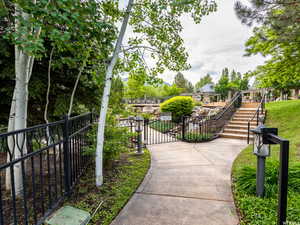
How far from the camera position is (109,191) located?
291 cm

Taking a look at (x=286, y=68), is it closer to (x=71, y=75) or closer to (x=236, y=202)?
(x=236, y=202)

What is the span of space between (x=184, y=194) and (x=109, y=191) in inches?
52.6

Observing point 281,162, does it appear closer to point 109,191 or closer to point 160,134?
point 109,191

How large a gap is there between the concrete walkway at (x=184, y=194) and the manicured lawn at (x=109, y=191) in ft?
0.44

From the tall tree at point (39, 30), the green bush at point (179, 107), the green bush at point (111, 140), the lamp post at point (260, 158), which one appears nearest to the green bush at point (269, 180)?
the lamp post at point (260, 158)

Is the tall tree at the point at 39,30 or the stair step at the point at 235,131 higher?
the tall tree at the point at 39,30

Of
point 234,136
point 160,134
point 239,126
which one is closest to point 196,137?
point 234,136

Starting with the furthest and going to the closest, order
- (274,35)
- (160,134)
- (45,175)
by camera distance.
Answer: (160,134)
(274,35)
(45,175)

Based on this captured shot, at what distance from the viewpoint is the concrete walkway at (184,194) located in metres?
2.25

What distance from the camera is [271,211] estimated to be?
2283mm

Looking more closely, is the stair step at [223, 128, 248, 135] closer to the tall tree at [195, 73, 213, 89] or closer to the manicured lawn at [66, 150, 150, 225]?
the manicured lawn at [66, 150, 150, 225]

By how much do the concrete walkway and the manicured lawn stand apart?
5.2 inches

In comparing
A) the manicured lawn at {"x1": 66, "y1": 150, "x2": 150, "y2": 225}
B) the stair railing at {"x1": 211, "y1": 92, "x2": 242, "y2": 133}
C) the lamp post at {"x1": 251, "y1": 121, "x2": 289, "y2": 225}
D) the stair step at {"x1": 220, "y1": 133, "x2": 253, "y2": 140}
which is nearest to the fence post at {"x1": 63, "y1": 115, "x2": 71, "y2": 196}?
the manicured lawn at {"x1": 66, "y1": 150, "x2": 150, "y2": 225}

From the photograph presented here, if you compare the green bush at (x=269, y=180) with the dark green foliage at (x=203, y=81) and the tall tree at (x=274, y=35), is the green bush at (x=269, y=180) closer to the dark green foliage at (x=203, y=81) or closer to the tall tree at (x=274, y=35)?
the tall tree at (x=274, y=35)
